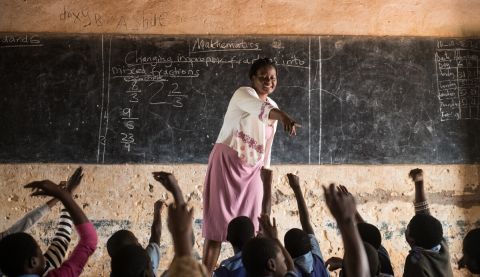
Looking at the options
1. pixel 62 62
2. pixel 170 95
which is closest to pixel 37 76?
pixel 62 62

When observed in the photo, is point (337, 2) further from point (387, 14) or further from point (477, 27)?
point (477, 27)

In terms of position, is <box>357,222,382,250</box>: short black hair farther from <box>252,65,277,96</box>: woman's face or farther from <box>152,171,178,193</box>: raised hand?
<box>252,65,277,96</box>: woman's face

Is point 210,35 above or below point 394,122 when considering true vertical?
above

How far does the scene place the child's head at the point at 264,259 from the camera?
6.95 feet

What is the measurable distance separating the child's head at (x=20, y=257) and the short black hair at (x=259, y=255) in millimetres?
667

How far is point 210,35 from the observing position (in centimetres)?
542

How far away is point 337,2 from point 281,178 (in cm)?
159

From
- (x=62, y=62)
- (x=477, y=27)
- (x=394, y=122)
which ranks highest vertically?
(x=477, y=27)

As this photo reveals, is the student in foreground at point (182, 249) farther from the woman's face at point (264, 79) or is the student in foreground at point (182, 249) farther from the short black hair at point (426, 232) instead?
the woman's face at point (264, 79)

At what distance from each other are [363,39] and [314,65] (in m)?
0.49

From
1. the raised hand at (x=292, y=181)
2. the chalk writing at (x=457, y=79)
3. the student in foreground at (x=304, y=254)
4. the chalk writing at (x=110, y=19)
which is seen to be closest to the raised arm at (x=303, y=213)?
the raised hand at (x=292, y=181)

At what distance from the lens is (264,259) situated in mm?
2115

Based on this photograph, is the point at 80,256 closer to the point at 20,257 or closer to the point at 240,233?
the point at 20,257

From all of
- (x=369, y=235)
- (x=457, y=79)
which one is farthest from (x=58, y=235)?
(x=457, y=79)
